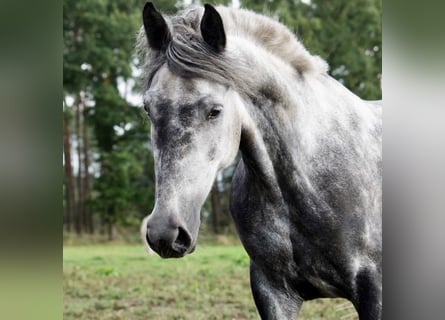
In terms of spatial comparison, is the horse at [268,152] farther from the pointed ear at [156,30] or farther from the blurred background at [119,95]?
the blurred background at [119,95]

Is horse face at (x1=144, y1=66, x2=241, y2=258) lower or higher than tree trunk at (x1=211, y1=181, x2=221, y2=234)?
higher

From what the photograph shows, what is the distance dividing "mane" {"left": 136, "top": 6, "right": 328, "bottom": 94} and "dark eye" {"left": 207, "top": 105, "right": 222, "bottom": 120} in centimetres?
9

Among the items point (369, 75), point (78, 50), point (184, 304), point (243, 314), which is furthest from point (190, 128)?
point (78, 50)

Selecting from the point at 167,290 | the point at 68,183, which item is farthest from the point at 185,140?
the point at 68,183

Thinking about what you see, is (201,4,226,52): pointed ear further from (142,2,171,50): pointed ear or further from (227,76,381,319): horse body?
(227,76,381,319): horse body

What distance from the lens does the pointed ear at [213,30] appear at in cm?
165

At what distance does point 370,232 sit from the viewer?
2.04m

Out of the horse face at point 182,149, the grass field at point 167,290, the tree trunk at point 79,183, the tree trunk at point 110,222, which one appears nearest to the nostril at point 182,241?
the horse face at point 182,149

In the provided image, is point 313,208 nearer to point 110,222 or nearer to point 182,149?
point 182,149

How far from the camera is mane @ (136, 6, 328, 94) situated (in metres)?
1.67

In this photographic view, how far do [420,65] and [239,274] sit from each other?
18.1 feet

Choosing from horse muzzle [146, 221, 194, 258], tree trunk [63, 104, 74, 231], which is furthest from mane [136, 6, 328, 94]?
tree trunk [63, 104, 74, 231]

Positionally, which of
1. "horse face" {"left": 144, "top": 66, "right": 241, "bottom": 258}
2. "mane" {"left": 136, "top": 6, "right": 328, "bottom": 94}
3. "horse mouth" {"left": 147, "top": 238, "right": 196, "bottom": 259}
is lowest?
"horse mouth" {"left": 147, "top": 238, "right": 196, "bottom": 259}

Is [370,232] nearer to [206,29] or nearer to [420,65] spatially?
[420,65]
